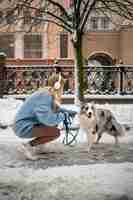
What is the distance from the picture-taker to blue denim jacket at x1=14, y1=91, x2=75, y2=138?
902 cm

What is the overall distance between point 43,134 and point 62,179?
1.69 meters

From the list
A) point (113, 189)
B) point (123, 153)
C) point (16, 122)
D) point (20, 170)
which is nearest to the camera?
point (113, 189)

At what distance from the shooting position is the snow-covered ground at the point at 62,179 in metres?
6.81

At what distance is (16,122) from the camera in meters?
9.09

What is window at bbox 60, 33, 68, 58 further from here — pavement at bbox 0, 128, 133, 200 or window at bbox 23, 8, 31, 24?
pavement at bbox 0, 128, 133, 200

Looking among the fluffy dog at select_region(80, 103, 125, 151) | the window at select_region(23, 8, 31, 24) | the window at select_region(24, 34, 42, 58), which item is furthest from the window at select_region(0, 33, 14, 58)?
the fluffy dog at select_region(80, 103, 125, 151)

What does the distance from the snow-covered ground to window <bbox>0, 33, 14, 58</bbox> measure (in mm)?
27289

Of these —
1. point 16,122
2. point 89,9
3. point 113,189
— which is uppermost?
point 89,9

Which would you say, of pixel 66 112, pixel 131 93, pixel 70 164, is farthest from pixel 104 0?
pixel 70 164

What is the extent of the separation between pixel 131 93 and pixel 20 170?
14217 mm

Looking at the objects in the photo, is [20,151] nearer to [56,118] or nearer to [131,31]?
[56,118]

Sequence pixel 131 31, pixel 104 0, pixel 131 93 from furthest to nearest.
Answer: pixel 131 31
pixel 131 93
pixel 104 0

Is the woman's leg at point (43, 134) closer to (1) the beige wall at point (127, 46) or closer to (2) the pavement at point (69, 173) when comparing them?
(2) the pavement at point (69, 173)

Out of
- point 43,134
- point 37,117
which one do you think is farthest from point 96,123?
point 37,117
